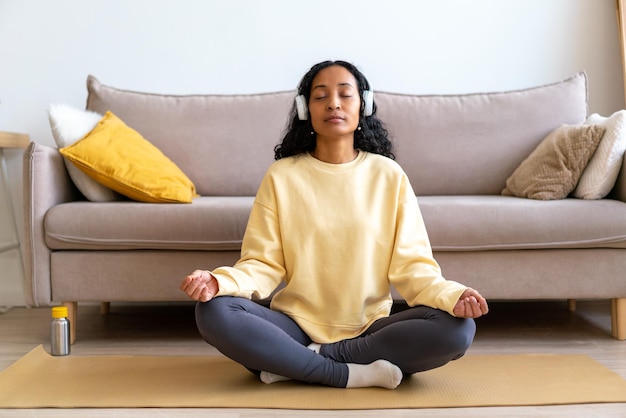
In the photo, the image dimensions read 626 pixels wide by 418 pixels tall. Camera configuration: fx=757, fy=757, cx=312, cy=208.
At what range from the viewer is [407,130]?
→ 303 cm

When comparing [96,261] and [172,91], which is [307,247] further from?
Answer: [172,91]

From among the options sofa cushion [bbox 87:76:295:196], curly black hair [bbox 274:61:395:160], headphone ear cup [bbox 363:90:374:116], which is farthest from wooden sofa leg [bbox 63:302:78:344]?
headphone ear cup [bbox 363:90:374:116]

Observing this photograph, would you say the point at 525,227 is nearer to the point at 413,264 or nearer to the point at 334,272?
the point at 413,264

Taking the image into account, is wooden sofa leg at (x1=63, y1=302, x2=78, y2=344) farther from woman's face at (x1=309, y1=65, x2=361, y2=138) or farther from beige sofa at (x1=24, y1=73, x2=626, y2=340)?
woman's face at (x1=309, y1=65, x2=361, y2=138)

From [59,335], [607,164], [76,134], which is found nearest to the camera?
[59,335]

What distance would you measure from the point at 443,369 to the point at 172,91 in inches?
75.0

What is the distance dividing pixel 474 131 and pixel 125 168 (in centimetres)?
137

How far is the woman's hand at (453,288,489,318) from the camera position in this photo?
5.61 feet

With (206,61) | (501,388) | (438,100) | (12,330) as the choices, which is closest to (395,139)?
(438,100)

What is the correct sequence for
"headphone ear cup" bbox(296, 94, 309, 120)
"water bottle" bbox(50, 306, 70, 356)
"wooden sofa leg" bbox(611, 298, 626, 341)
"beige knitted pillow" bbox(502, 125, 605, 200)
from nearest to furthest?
"headphone ear cup" bbox(296, 94, 309, 120), "water bottle" bbox(50, 306, 70, 356), "wooden sofa leg" bbox(611, 298, 626, 341), "beige knitted pillow" bbox(502, 125, 605, 200)

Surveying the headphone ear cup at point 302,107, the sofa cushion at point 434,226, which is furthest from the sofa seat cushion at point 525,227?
the headphone ear cup at point 302,107

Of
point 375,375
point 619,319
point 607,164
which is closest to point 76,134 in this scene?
point 375,375

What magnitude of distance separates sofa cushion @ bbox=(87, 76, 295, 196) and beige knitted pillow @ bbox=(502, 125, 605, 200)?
98 centimetres

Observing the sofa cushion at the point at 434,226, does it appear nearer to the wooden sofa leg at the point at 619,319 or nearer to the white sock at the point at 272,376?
the wooden sofa leg at the point at 619,319
